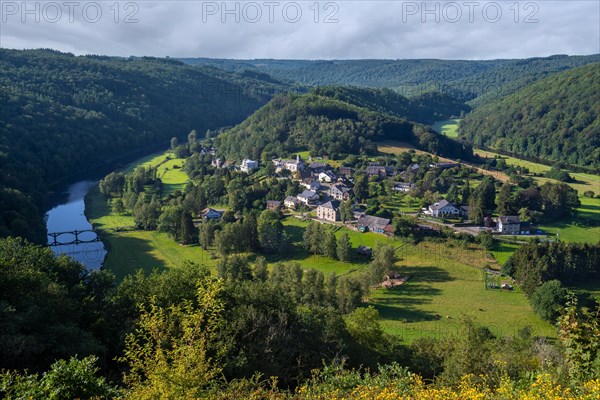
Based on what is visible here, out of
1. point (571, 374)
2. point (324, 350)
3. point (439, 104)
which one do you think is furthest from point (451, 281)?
point (439, 104)

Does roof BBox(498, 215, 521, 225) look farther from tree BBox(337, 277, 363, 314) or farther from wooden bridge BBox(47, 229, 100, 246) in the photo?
wooden bridge BBox(47, 229, 100, 246)

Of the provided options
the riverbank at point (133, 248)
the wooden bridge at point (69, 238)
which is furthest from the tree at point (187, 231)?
the wooden bridge at point (69, 238)

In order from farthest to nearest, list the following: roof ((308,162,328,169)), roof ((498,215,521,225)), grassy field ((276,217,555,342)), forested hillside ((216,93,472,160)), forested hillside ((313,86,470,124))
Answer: forested hillside ((313,86,470,124)) → forested hillside ((216,93,472,160)) → roof ((308,162,328,169)) → roof ((498,215,521,225)) → grassy field ((276,217,555,342))

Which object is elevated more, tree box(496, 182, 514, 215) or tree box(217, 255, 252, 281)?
tree box(496, 182, 514, 215)

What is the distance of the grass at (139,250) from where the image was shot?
1529 inches

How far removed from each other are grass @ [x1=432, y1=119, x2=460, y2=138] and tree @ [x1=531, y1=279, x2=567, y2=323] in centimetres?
10588

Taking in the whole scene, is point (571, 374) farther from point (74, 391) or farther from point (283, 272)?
point (283, 272)

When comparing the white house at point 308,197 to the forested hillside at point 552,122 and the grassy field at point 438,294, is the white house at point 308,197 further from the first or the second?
the forested hillside at point 552,122

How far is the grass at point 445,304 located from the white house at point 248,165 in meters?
39.4

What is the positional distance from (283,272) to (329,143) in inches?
2058

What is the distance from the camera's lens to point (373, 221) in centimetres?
4741

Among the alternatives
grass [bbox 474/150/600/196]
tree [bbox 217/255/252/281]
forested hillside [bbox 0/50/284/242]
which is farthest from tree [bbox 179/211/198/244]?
grass [bbox 474/150/600/196]

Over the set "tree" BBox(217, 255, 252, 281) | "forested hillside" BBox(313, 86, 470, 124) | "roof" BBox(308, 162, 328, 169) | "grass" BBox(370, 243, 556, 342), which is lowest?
"grass" BBox(370, 243, 556, 342)

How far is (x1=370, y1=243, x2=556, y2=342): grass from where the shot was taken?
1121 inches
